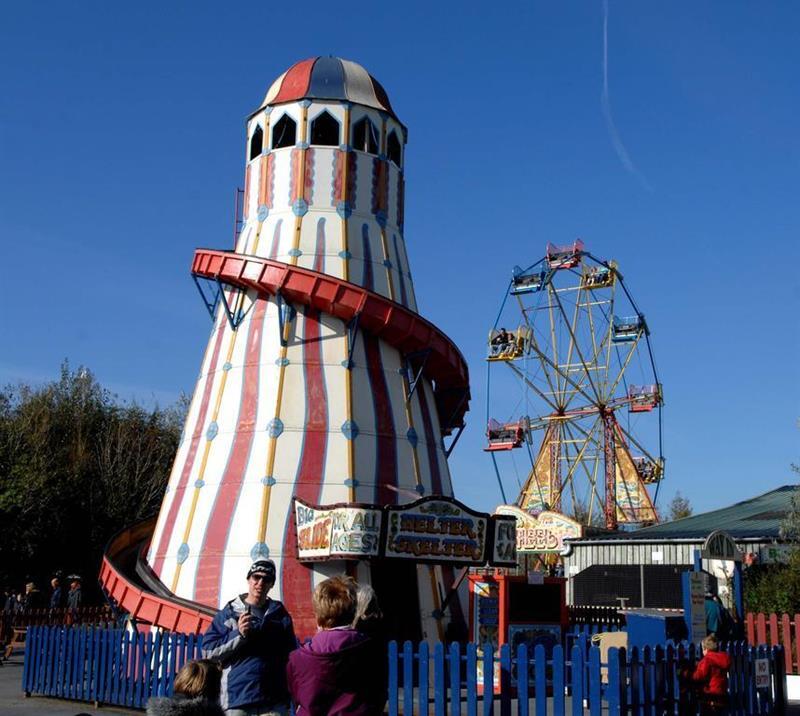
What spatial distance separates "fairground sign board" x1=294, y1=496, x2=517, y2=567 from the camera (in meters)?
18.7

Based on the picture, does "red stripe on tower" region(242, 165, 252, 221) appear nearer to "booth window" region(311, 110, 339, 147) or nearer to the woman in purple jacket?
"booth window" region(311, 110, 339, 147)

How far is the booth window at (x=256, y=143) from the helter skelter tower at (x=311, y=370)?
0.14ft

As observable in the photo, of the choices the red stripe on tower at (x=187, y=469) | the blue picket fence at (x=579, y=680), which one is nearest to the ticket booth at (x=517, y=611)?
the blue picket fence at (x=579, y=680)

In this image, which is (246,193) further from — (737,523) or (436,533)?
(737,523)

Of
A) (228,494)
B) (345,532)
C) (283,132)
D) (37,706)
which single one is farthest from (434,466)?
(37,706)

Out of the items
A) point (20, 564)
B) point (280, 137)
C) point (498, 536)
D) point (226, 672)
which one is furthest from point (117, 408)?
point (226, 672)

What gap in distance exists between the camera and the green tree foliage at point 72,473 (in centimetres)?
3847

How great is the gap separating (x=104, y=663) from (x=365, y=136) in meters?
14.8

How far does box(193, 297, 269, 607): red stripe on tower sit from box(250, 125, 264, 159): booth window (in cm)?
550

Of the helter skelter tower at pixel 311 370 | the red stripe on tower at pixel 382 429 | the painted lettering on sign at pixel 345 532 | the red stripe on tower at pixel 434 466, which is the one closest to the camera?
the painted lettering on sign at pixel 345 532

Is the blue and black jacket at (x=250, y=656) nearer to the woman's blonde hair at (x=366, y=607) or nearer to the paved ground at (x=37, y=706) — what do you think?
the woman's blonde hair at (x=366, y=607)

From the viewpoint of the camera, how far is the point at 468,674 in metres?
11.1

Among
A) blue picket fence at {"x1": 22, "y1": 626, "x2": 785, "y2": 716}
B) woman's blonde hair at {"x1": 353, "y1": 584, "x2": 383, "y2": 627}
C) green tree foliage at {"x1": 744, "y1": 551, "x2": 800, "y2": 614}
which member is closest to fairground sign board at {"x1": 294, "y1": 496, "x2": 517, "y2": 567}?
blue picket fence at {"x1": 22, "y1": 626, "x2": 785, "y2": 716}

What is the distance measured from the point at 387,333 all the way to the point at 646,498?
34.5 metres
